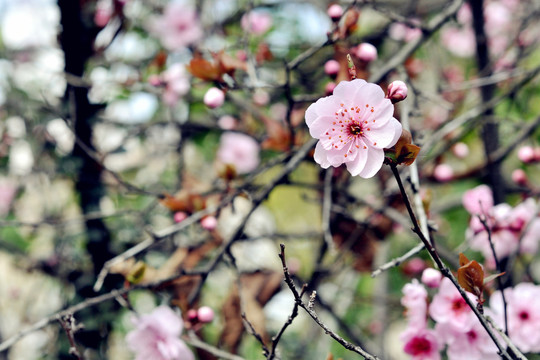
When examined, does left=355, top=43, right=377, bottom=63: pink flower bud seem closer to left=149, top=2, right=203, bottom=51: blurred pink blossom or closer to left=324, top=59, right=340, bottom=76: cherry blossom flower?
left=324, top=59, right=340, bottom=76: cherry blossom flower

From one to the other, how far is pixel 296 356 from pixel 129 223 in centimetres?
106

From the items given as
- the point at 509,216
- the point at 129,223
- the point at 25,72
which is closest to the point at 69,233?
the point at 129,223

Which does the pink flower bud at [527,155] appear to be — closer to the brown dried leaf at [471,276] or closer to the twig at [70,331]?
the brown dried leaf at [471,276]

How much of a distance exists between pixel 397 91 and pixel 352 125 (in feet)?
0.45

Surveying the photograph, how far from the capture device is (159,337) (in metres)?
1.33

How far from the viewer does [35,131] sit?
2.08 metres

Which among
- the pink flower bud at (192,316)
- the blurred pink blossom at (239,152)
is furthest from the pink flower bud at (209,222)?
the blurred pink blossom at (239,152)

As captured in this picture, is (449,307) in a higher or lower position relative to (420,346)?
higher

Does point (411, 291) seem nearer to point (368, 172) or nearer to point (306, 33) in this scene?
point (368, 172)

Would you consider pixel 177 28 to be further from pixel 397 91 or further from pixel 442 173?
pixel 397 91

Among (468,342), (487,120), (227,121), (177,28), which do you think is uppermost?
(487,120)

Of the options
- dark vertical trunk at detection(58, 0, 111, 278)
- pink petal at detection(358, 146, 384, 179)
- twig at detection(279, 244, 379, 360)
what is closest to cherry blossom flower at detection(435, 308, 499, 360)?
twig at detection(279, 244, 379, 360)

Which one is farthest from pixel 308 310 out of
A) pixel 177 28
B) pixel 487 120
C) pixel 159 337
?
pixel 177 28

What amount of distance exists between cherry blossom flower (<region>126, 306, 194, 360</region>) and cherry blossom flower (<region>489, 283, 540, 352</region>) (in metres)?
0.79
